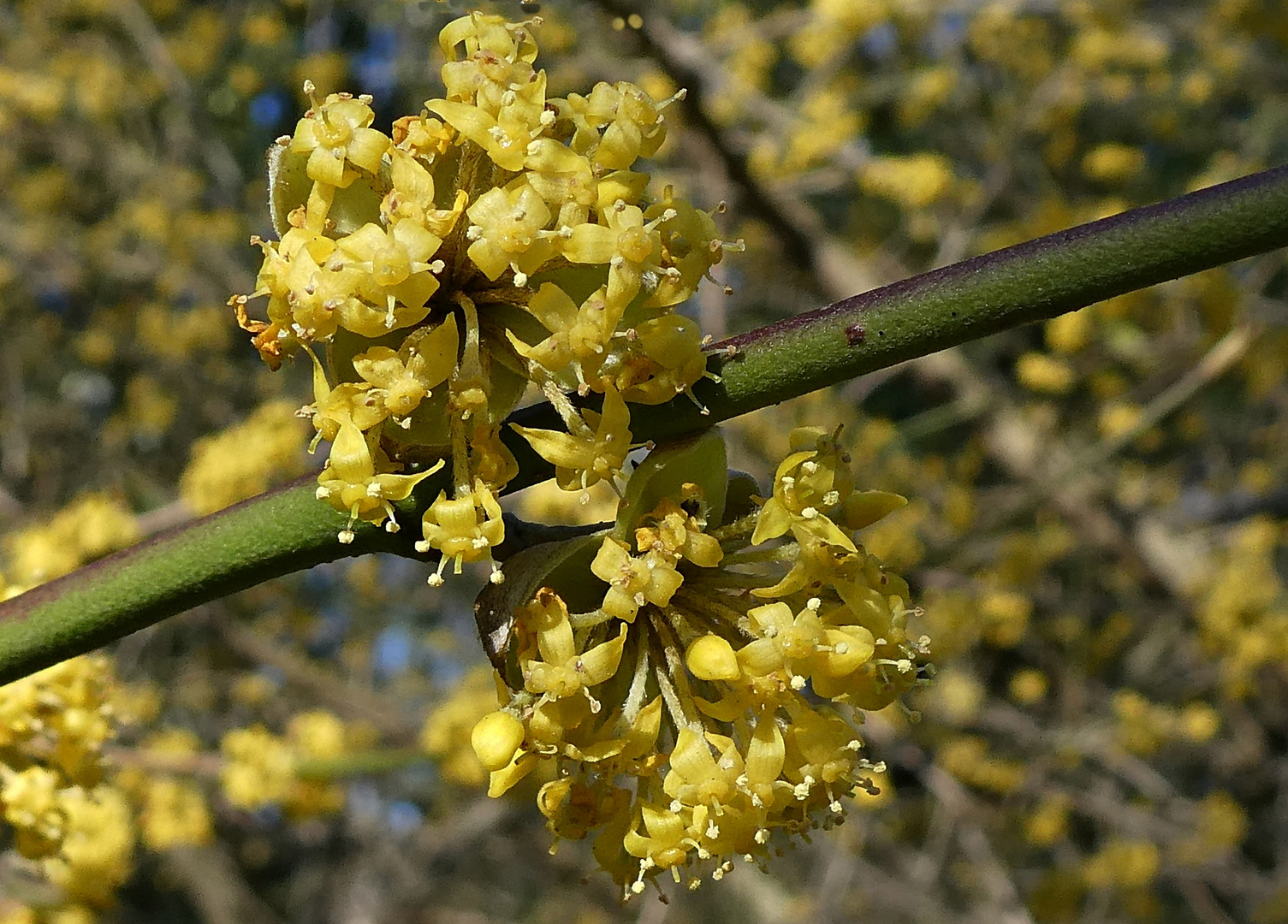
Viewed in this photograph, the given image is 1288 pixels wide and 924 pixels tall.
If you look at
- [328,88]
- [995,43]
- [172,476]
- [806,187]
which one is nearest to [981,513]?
[806,187]

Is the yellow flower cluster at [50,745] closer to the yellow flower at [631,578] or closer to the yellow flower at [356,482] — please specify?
the yellow flower at [356,482]

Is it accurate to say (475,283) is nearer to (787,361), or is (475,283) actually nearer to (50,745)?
(787,361)

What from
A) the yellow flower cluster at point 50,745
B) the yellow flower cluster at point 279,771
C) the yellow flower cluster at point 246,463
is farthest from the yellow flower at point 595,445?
the yellow flower cluster at point 279,771

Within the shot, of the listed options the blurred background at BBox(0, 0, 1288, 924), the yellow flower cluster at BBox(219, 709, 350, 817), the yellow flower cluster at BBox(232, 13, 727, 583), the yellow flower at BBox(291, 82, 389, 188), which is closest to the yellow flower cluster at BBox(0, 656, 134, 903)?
the yellow flower cluster at BBox(232, 13, 727, 583)

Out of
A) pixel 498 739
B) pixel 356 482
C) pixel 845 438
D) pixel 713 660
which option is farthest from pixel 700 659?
pixel 845 438

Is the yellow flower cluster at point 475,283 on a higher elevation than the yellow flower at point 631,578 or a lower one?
higher

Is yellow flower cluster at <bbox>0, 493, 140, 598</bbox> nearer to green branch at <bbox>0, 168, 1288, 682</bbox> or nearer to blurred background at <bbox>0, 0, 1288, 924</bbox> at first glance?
blurred background at <bbox>0, 0, 1288, 924</bbox>
